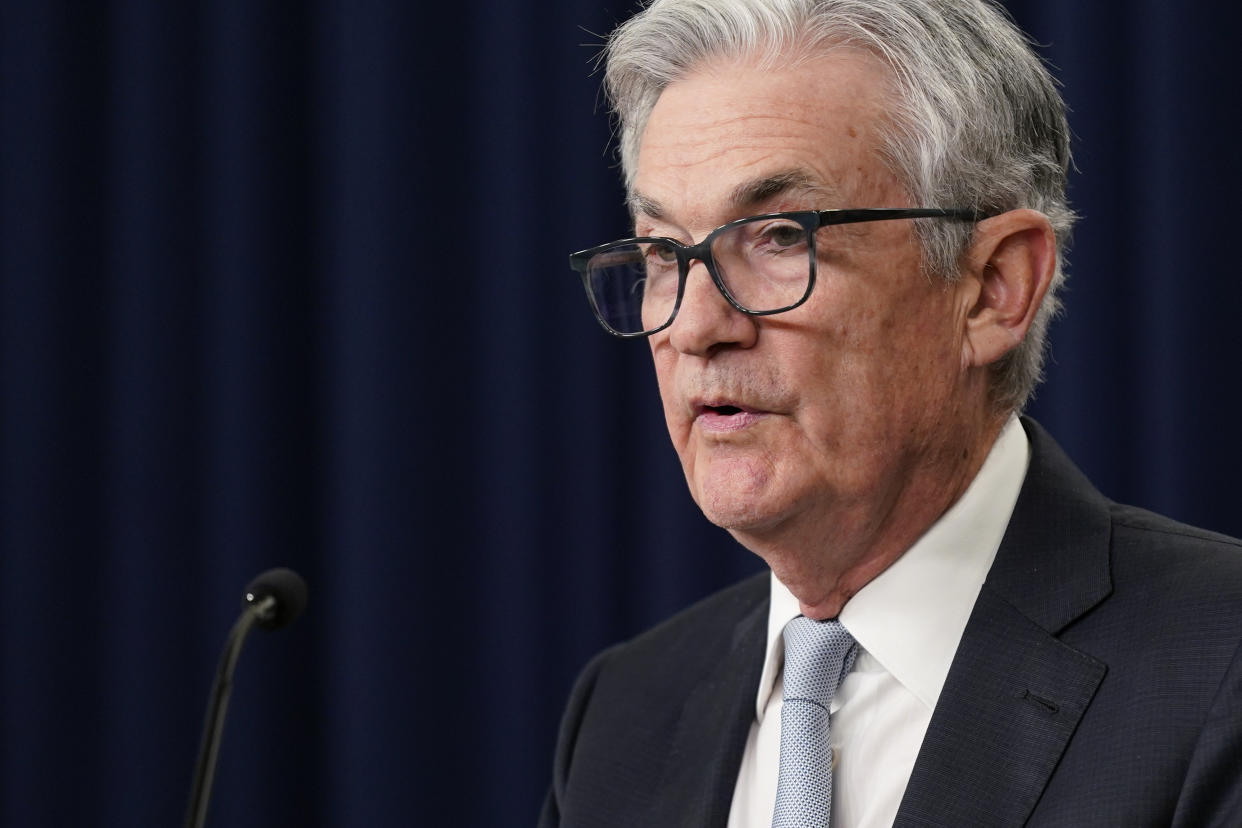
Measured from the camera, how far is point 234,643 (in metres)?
1.25

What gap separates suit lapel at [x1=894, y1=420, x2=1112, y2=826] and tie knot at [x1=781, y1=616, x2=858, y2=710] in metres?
0.13

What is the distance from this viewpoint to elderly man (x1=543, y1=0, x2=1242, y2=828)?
48.0 inches

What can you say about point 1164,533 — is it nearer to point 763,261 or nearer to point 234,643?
point 763,261

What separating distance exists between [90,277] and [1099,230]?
1694 mm

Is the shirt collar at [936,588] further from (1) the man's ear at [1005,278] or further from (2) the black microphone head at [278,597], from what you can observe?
(2) the black microphone head at [278,597]

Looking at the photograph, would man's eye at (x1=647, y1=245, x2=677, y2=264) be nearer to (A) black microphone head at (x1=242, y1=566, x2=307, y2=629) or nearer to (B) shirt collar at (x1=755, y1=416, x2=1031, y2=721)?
(B) shirt collar at (x1=755, y1=416, x2=1031, y2=721)

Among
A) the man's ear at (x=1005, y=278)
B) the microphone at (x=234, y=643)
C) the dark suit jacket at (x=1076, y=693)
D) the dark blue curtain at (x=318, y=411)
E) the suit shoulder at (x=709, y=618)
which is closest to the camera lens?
the dark suit jacket at (x=1076, y=693)

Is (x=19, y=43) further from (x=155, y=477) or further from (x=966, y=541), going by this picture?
(x=966, y=541)

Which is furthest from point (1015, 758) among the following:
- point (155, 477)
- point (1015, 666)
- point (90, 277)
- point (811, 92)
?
point (90, 277)

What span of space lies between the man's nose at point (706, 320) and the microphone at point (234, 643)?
0.44 metres

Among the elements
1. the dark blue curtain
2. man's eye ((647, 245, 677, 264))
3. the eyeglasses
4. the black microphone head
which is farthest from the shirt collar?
the dark blue curtain

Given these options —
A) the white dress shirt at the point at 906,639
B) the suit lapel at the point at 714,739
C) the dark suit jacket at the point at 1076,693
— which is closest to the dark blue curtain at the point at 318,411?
the suit lapel at the point at 714,739

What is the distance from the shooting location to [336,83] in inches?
92.4

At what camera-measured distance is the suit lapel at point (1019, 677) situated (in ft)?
3.85
